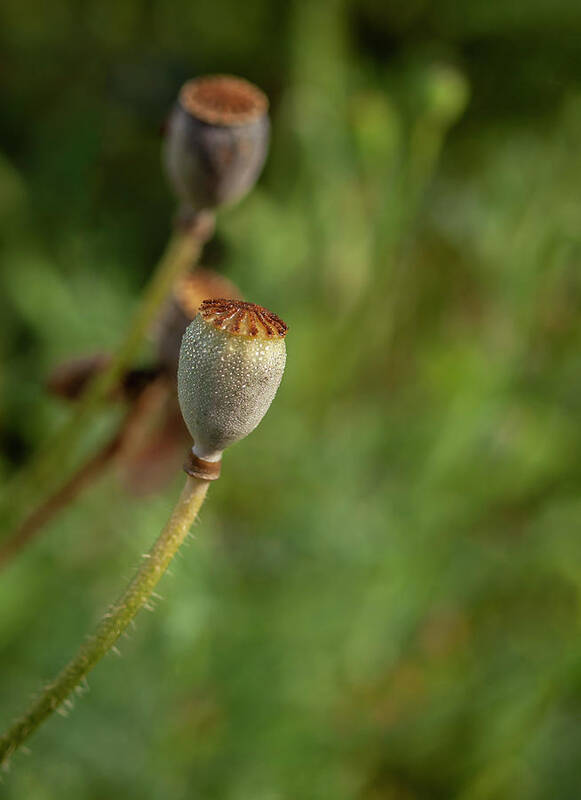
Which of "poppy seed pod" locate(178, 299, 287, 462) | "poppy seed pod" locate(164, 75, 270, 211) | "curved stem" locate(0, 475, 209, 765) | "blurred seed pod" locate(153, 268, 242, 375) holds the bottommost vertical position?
"curved stem" locate(0, 475, 209, 765)

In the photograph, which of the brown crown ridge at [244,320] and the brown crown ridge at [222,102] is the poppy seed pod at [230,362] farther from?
the brown crown ridge at [222,102]

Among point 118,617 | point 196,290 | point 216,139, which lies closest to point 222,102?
point 216,139

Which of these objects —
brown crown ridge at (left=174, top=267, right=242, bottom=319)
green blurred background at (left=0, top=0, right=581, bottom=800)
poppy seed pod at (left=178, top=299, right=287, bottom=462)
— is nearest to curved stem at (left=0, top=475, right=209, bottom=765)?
poppy seed pod at (left=178, top=299, right=287, bottom=462)

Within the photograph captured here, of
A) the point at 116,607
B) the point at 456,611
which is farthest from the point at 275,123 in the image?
the point at 116,607

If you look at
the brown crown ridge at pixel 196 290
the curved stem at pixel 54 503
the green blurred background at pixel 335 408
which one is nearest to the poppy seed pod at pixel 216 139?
the brown crown ridge at pixel 196 290

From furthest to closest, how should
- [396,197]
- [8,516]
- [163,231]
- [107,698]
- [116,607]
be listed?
[163,231] → [396,197] → [107,698] → [8,516] → [116,607]

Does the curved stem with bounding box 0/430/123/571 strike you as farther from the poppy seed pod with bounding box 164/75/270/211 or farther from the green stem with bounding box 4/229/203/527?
the poppy seed pod with bounding box 164/75/270/211

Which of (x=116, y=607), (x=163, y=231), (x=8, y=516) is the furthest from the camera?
(x=163, y=231)

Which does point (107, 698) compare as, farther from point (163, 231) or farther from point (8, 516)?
point (163, 231)
